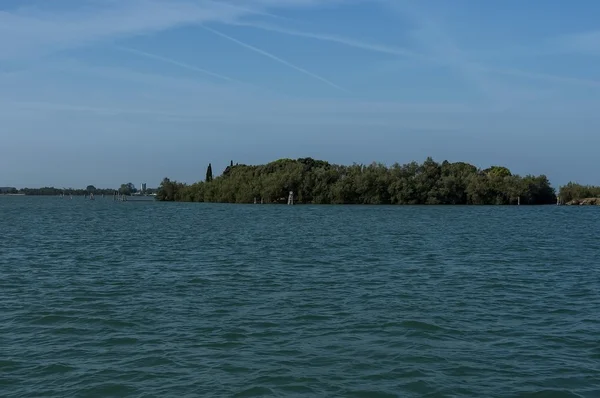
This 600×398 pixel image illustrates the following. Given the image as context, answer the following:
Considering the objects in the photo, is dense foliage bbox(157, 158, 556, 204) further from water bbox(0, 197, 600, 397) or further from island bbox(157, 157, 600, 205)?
water bbox(0, 197, 600, 397)

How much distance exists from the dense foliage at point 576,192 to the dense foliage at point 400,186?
224 centimetres

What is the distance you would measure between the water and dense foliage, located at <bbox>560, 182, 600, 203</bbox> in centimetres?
Result: 11869

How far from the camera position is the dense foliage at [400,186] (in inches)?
5069

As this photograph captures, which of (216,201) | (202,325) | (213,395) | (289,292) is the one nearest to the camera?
(213,395)

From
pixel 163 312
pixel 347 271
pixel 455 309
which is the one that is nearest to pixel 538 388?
pixel 455 309

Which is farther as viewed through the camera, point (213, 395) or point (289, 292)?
point (289, 292)

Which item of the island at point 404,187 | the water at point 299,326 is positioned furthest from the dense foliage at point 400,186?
the water at point 299,326

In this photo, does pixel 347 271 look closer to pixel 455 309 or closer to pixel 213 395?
pixel 455 309

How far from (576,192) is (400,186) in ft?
140

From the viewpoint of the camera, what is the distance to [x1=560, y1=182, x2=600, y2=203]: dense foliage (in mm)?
142375

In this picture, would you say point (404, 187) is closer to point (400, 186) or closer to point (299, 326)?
point (400, 186)

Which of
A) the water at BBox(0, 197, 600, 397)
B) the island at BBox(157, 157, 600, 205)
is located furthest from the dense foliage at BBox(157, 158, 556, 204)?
the water at BBox(0, 197, 600, 397)

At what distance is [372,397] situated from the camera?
11.1 m

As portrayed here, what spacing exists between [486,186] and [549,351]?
12058cm
